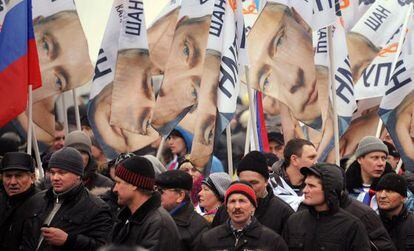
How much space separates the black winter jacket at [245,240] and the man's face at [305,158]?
6.90 feet

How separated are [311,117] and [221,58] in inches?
46.5

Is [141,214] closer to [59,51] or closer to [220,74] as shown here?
[220,74]

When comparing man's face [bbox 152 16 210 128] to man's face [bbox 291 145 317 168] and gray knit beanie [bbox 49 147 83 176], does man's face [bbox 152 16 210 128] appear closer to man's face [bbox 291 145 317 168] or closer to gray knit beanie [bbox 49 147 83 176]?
man's face [bbox 291 145 317 168]

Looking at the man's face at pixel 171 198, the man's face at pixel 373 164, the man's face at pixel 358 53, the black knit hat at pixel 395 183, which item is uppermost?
the black knit hat at pixel 395 183

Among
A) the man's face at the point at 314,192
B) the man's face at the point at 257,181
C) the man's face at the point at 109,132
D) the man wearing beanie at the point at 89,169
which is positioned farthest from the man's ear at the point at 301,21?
the man's face at the point at 314,192

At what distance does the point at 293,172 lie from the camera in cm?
1240

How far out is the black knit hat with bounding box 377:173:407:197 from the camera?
11445 millimetres

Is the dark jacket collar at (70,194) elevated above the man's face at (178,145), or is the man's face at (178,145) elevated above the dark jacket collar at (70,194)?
the dark jacket collar at (70,194)

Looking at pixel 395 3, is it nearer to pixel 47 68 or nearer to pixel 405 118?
pixel 405 118

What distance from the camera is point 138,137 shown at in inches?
581

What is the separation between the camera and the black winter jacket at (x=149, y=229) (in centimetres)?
940

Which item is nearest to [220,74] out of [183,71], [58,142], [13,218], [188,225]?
[183,71]

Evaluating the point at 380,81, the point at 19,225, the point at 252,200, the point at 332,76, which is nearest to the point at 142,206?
the point at 252,200

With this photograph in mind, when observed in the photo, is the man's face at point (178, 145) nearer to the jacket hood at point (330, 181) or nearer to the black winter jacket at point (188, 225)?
the black winter jacket at point (188, 225)
